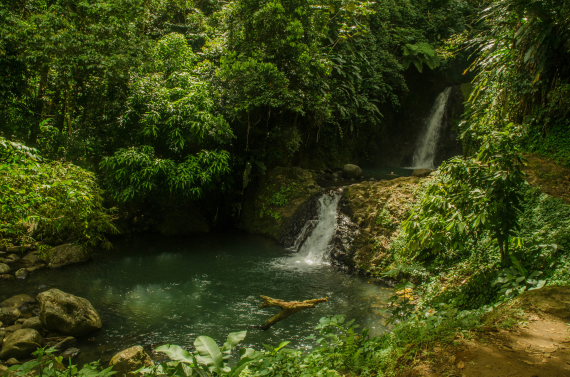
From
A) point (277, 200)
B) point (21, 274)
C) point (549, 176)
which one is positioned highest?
point (549, 176)

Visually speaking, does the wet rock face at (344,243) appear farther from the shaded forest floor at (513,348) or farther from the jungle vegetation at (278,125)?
the shaded forest floor at (513,348)

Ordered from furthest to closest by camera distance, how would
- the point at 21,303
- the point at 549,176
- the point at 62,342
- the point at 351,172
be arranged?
the point at 351,172 → the point at 21,303 → the point at 549,176 → the point at 62,342

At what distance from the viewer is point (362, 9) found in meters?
11.9

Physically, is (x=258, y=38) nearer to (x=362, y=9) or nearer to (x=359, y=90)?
(x=362, y=9)

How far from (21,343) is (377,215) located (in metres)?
7.35

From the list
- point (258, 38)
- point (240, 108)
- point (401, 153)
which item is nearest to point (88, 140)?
point (240, 108)

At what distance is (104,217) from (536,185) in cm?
918

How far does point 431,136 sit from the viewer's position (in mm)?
17281

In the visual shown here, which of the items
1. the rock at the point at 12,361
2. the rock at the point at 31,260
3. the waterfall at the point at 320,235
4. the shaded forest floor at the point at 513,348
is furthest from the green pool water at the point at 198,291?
the shaded forest floor at the point at 513,348

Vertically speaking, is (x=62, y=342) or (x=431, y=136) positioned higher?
(x=431, y=136)

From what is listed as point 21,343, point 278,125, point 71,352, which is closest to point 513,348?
point 71,352

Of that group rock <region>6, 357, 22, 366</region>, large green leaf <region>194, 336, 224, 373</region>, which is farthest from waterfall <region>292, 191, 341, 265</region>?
large green leaf <region>194, 336, 224, 373</region>

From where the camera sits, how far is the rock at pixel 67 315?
224 inches

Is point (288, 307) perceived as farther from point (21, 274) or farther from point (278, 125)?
point (278, 125)
